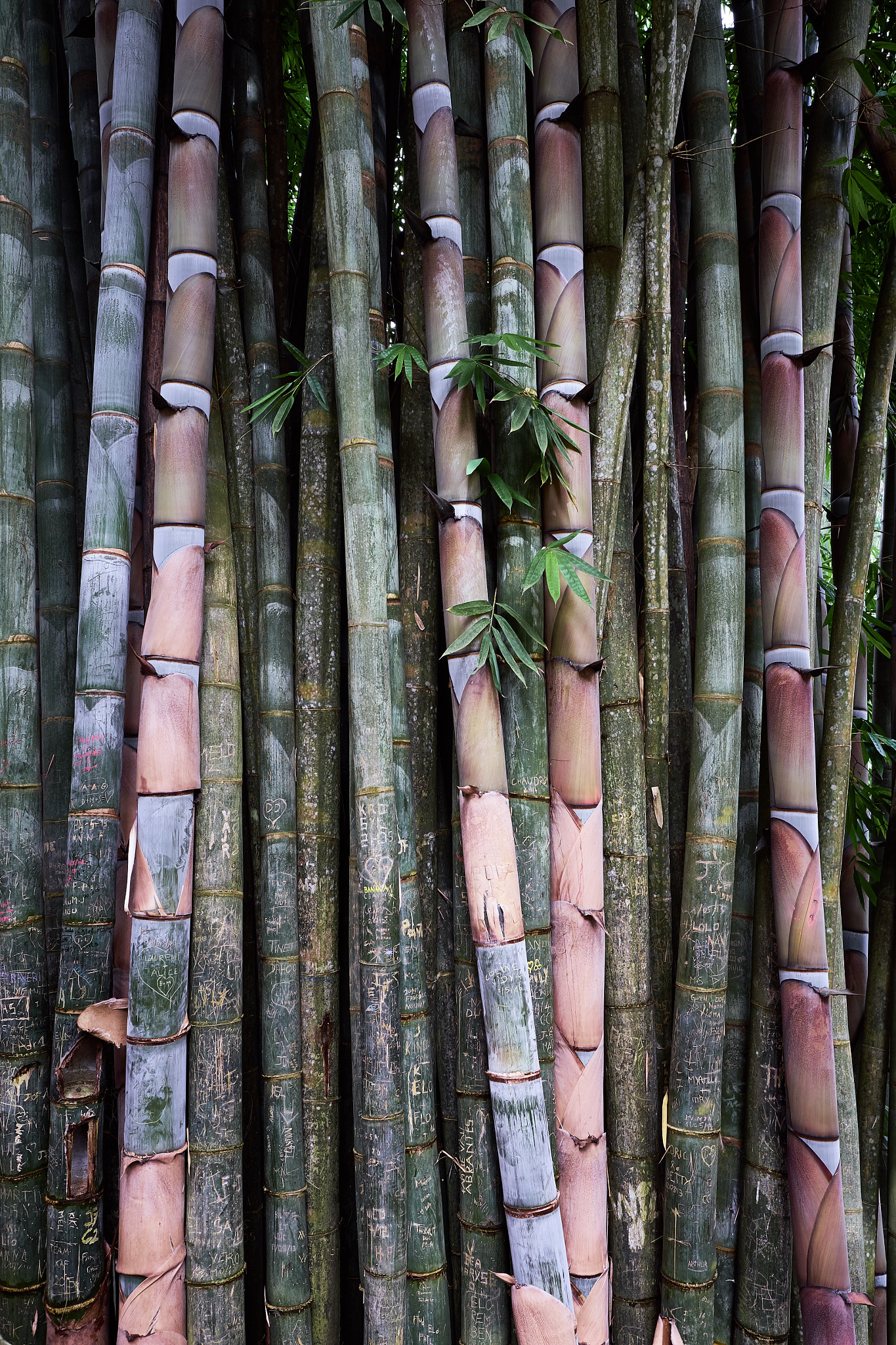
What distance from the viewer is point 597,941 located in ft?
6.03

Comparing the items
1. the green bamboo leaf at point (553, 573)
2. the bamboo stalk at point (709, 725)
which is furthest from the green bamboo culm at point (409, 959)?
the bamboo stalk at point (709, 725)

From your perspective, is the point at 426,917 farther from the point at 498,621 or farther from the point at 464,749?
the point at 498,621

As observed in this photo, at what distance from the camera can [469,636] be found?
172 centimetres

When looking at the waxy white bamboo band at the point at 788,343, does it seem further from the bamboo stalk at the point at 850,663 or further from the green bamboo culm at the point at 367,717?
the green bamboo culm at the point at 367,717

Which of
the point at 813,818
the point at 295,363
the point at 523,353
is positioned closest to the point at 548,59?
the point at 523,353

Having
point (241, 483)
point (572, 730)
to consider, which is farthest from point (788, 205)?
point (241, 483)

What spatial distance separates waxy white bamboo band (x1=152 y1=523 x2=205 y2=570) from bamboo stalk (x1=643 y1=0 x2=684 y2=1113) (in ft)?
3.34

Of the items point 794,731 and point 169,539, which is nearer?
point 169,539

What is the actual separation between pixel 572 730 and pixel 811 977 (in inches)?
29.2

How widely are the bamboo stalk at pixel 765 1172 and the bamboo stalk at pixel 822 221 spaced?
278 mm

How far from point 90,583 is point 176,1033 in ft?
3.08

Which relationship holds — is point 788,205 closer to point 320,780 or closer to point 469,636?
point 469,636

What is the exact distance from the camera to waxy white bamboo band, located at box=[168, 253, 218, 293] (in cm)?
184

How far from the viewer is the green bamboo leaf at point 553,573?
1685 millimetres
